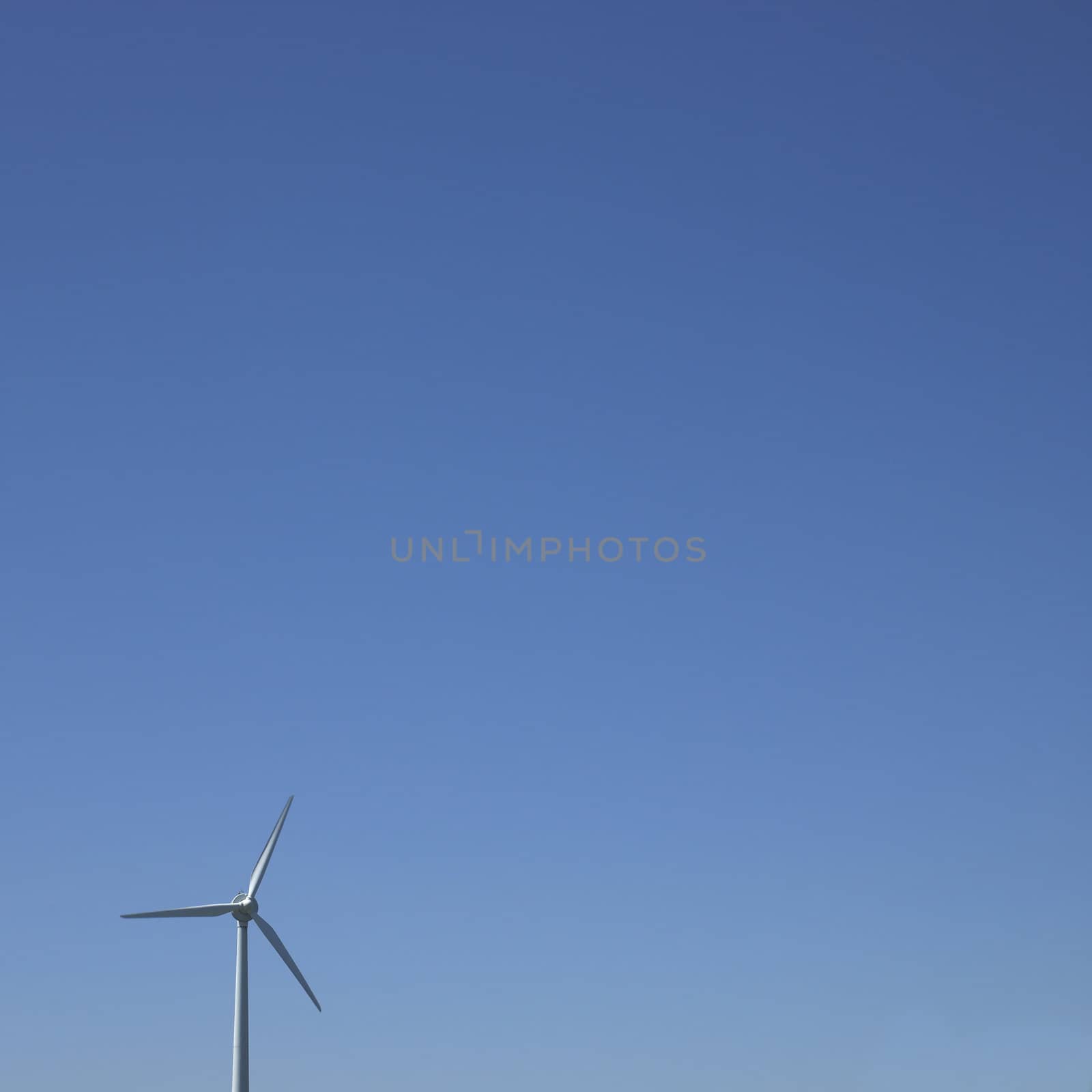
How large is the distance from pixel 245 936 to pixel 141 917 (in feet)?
36.9

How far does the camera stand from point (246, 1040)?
10225 cm

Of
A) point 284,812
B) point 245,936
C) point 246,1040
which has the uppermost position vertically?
point 284,812

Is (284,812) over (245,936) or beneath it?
over

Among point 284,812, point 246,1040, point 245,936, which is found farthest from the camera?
point 284,812

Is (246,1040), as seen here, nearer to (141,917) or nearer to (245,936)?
(245,936)

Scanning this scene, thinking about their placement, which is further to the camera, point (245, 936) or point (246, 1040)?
point (245, 936)

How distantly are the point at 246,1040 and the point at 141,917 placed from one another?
20837 mm

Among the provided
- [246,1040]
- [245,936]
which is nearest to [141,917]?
[245,936]

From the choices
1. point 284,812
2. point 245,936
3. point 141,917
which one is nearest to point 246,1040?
point 245,936

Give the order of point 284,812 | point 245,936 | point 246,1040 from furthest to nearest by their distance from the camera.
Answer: point 284,812
point 245,936
point 246,1040

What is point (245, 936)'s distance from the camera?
372 feet

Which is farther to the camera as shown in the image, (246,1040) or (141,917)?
(141,917)

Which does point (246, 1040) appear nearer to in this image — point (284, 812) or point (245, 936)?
point (245, 936)

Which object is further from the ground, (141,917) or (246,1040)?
(141,917)
